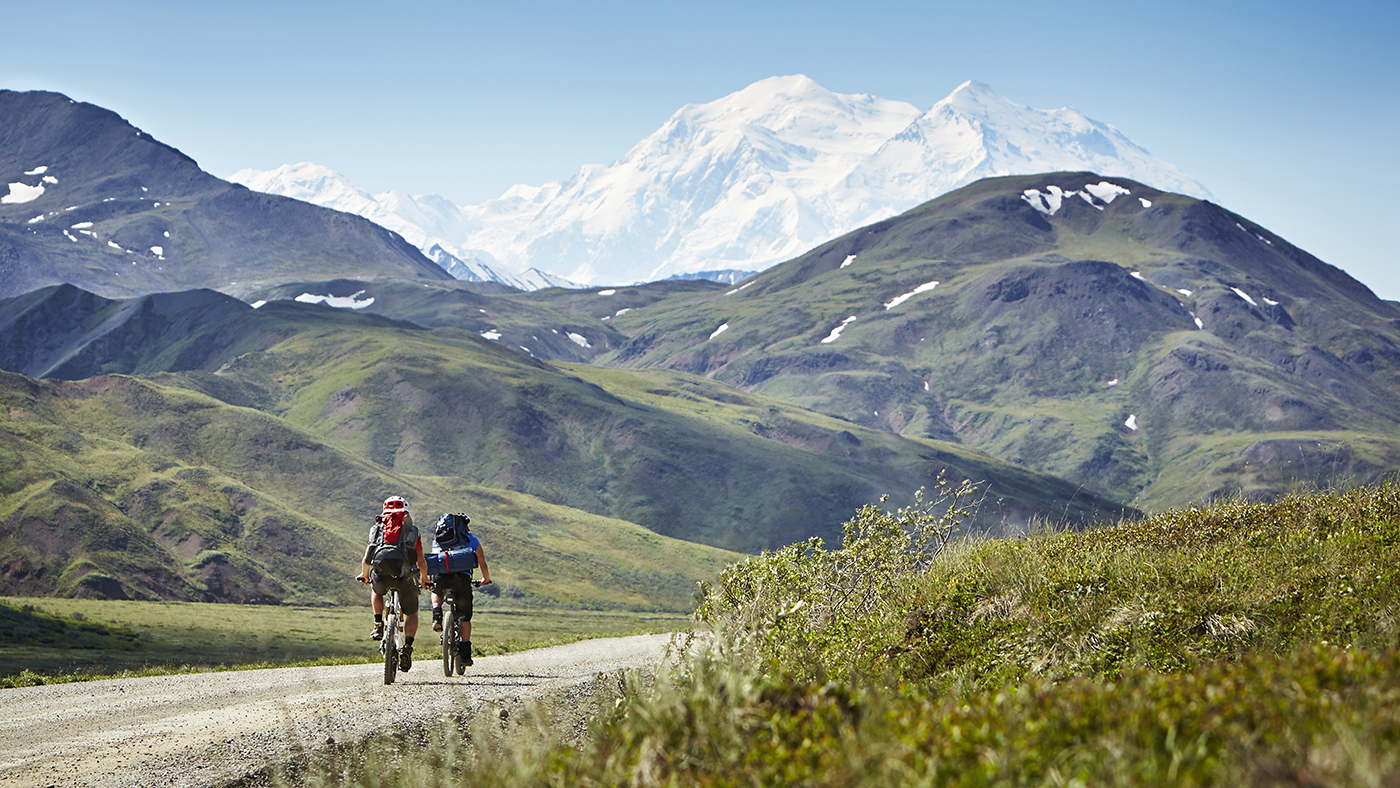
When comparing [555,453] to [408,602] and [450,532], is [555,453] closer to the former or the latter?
[450,532]

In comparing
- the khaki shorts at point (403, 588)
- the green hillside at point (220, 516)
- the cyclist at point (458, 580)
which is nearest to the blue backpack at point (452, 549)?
the cyclist at point (458, 580)

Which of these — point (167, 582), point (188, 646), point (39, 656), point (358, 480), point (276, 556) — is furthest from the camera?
point (358, 480)

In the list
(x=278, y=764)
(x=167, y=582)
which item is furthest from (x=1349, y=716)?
(x=167, y=582)

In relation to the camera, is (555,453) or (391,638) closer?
(391,638)

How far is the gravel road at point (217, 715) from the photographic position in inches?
420

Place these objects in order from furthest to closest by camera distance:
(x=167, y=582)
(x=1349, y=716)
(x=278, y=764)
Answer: (x=167, y=582)
(x=278, y=764)
(x=1349, y=716)

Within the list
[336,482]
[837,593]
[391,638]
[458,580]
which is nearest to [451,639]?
[458,580]

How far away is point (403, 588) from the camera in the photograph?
15609 millimetres

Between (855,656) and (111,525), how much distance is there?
109 metres

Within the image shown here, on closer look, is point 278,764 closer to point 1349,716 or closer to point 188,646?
point 1349,716

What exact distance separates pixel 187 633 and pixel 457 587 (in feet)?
202

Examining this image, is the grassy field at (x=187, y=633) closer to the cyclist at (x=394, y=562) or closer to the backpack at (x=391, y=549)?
the cyclist at (x=394, y=562)

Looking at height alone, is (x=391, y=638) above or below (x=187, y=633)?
above

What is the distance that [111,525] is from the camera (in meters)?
101
